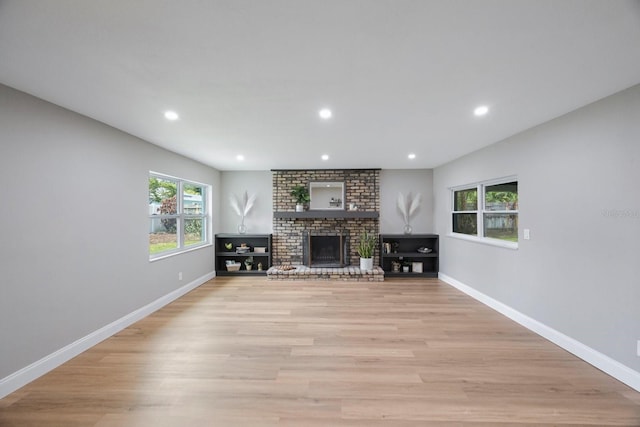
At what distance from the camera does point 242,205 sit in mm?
5555

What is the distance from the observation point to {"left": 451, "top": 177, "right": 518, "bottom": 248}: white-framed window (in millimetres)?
3365

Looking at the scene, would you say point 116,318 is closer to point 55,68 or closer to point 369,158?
point 55,68

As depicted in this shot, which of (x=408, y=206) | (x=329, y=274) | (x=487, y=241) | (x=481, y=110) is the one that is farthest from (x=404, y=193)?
(x=481, y=110)

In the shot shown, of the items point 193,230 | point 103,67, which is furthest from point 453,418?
point 193,230

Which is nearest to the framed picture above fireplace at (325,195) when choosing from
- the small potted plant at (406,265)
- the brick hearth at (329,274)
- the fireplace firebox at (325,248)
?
the fireplace firebox at (325,248)

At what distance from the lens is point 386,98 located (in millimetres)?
2117

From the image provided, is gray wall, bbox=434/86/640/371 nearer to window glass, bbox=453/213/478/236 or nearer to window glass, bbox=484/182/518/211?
window glass, bbox=484/182/518/211

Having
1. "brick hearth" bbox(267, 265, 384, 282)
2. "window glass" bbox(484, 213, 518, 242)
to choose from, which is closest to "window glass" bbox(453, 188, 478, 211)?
"window glass" bbox(484, 213, 518, 242)

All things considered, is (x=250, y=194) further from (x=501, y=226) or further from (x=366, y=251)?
(x=501, y=226)

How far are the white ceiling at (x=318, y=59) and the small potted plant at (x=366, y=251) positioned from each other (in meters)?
3.01

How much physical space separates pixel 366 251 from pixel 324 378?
11.1ft

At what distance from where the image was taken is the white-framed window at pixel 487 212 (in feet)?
11.0

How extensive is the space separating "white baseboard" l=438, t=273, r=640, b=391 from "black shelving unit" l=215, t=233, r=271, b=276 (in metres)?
4.11

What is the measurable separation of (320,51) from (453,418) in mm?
2492
